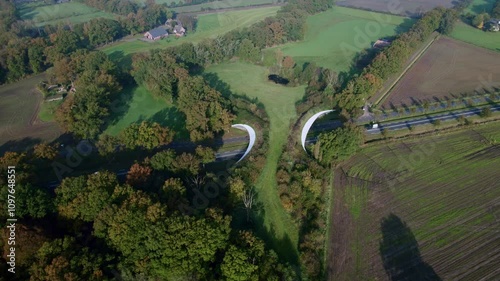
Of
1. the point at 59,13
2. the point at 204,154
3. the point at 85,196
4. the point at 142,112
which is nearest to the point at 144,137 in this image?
the point at 204,154

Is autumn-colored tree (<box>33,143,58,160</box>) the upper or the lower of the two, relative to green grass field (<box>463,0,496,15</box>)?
lower

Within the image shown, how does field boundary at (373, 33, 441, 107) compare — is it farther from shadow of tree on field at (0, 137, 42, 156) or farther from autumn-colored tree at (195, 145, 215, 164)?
shadow of tree on field at (0, 137, 42, 156)

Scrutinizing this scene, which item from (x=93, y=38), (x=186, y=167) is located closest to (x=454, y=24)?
(x=186, y=167)

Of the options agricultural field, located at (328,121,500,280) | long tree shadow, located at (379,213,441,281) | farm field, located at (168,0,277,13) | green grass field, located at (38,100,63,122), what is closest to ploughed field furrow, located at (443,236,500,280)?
agricultural field, located at (328,121,500,280)

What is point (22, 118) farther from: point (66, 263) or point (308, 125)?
point (308, 125)

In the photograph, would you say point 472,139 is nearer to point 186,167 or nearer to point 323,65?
point 323,65

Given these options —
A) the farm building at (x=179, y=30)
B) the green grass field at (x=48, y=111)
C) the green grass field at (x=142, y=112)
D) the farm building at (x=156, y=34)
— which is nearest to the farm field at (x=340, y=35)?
the farm building at (x=179, y=30)
